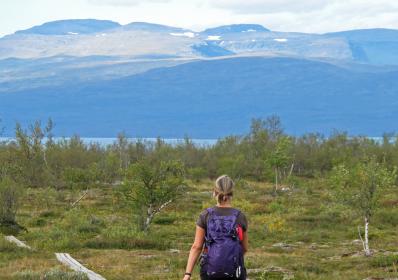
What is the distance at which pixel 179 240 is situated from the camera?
3734 centimetres

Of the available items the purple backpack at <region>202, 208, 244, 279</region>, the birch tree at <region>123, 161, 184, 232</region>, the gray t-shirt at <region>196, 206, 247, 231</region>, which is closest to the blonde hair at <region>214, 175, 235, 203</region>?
the gray t-shirt at <region>196, 206, 247, 231</region>

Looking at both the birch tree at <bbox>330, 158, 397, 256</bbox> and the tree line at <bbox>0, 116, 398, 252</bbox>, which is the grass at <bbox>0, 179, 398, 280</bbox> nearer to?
the birch tree at <bbox>330, 158, 397, 256</bbox>

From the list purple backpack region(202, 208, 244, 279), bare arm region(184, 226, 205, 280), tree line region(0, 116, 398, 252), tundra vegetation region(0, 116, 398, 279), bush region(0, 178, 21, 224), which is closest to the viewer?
purple backpack region(202, 208, 244, 279)

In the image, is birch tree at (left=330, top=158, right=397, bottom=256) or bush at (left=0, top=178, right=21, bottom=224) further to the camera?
bush at (left=0, top=178, right=21, bottom=224)

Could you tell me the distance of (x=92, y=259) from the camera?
27562 mm

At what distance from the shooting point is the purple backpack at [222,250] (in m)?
11.6

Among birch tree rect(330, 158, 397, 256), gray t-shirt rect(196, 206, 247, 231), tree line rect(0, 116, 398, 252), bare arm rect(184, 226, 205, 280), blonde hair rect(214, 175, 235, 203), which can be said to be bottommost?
tree line rect(0, 116, 398, 252)

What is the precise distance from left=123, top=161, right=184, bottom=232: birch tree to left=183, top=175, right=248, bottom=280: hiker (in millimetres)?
27137

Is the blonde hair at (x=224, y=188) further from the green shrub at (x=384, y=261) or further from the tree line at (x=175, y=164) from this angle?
the tree line at (x=175, y=164)

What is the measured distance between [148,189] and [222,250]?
28344mm

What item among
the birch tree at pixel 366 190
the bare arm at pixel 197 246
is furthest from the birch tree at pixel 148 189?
the bare arm at pixel 197 246

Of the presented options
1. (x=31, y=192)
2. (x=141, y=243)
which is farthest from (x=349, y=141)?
(x=141, y=243)

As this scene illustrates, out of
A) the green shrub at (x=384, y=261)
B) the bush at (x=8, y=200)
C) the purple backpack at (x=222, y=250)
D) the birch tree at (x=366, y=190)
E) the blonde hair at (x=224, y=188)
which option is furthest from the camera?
the bush at (x=8, y=200)

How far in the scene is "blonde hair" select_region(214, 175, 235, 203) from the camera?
38.6 ft
